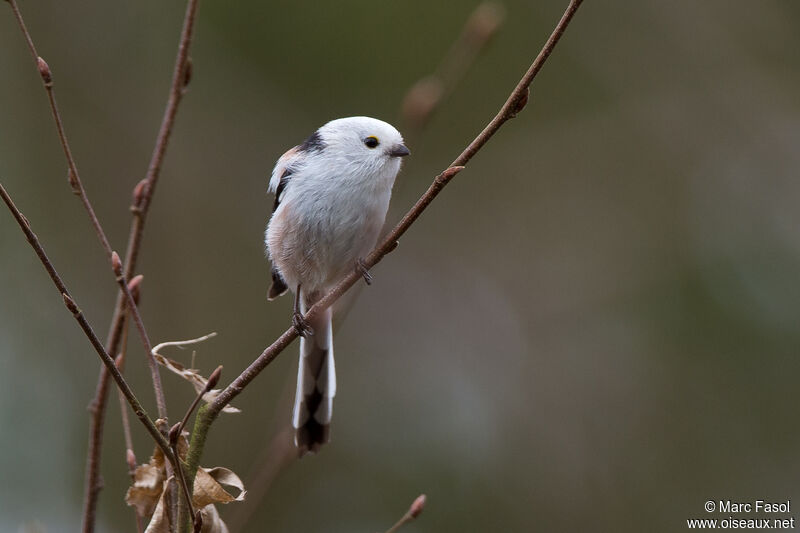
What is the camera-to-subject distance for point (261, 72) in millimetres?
7348

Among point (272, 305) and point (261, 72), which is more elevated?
point (261, 72)

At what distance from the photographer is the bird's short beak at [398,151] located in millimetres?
3444

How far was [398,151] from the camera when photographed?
3473 millimetres

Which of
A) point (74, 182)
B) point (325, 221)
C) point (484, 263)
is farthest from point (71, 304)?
point (484, 263)

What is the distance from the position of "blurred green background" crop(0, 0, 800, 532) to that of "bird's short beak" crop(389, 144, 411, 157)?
2.83 m

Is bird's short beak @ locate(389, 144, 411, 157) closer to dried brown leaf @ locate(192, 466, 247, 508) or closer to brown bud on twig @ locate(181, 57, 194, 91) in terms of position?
brown bud on twig @ locate(181, 57, 194, 91)

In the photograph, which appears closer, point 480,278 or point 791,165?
point 791,165

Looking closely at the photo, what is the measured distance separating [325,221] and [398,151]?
1.46ft

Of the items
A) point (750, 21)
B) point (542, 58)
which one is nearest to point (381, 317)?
point (750, 21)

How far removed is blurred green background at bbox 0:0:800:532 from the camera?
644 cm

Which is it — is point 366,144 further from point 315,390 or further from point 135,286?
point 135,286

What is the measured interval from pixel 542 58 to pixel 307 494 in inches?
207

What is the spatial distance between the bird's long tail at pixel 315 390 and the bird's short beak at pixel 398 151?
785 millimetres

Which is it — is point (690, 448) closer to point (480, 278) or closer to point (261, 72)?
point (480, 278)
